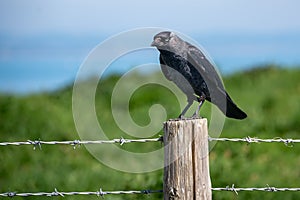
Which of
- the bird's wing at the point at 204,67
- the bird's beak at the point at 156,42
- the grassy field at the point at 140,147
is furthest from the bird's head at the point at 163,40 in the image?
the grassy field at the point at 140,147

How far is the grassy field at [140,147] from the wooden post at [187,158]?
7.48 ft

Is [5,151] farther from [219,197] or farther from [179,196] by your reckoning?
[179,196]

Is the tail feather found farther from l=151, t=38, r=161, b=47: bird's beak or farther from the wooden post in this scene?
the wooden post

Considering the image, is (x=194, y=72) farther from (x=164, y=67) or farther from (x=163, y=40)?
(x=163, y=40)

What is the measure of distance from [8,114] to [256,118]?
4257mm

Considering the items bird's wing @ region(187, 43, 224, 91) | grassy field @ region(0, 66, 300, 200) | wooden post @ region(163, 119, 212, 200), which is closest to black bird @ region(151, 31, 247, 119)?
bird's wing @ region(187, 43, 224, 91)

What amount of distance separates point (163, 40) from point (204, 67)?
403 mm

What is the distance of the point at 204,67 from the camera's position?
16.3 feet

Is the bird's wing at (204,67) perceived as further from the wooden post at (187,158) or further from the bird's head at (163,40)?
the wooden post at (187,158)

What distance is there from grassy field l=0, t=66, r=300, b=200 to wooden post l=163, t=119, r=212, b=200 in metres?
2.28

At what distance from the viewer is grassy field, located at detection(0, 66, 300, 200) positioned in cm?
745

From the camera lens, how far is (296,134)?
10250 millimetres

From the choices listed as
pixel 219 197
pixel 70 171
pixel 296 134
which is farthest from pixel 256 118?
pixel 219 197

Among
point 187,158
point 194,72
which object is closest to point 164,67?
point 194,72
